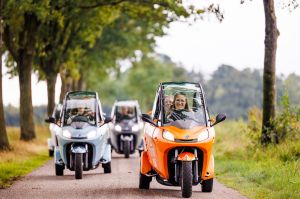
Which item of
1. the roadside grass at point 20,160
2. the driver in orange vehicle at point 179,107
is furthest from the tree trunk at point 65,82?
the driver in orange vehicle at point 179,107

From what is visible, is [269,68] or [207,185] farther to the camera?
→ [269,68]

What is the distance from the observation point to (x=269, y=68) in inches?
960

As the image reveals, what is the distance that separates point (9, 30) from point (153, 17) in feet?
22.3

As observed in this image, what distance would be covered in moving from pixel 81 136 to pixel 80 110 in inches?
45.1

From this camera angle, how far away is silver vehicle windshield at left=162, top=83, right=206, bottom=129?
1482 centimetres

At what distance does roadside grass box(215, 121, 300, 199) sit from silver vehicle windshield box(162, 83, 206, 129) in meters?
1.75

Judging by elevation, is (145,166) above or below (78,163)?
above

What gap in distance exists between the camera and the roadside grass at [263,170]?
14.8 metres

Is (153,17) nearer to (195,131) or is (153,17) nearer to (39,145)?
(39,145)

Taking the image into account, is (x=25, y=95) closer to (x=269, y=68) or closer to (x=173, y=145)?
(x=269, y=68)

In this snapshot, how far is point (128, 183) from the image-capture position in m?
17.3

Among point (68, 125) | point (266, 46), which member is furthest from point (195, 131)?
point (266, 46)

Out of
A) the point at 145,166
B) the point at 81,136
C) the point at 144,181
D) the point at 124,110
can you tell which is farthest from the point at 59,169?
the point at 124,110

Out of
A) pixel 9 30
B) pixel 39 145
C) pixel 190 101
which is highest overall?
pixel 9 30
